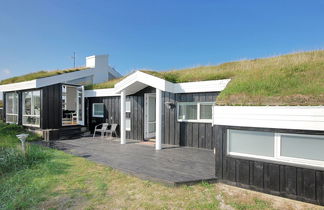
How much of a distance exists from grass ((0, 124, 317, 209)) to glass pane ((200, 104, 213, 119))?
124 inches

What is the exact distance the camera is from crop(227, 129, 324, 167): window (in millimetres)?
2889

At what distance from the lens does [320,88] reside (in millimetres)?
3115

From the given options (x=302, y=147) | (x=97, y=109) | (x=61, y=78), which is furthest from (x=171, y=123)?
(x=61, y=78)

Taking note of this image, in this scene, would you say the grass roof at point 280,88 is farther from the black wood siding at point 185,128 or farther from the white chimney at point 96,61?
the white chimney at point 96,61

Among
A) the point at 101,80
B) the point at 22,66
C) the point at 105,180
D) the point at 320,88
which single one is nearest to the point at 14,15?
the point at 101,80

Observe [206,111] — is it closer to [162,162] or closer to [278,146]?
[162,162]

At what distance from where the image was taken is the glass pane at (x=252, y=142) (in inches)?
129

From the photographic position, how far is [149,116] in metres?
8.48

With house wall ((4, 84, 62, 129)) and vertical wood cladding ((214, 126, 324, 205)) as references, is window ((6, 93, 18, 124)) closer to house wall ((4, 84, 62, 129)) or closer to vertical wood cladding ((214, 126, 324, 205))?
house wall ((4, 84, 62, 129))

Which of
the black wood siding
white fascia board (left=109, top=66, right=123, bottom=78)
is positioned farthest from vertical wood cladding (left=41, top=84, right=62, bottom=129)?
the black wood siding

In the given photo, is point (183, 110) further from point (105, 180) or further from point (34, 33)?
point (34, 33)

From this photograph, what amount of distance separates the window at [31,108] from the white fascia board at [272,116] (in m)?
10.0

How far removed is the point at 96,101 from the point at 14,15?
19.7ft

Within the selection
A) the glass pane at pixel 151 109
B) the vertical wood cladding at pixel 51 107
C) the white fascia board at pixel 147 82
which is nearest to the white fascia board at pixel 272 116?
the white fascia board at pixel 147 82
